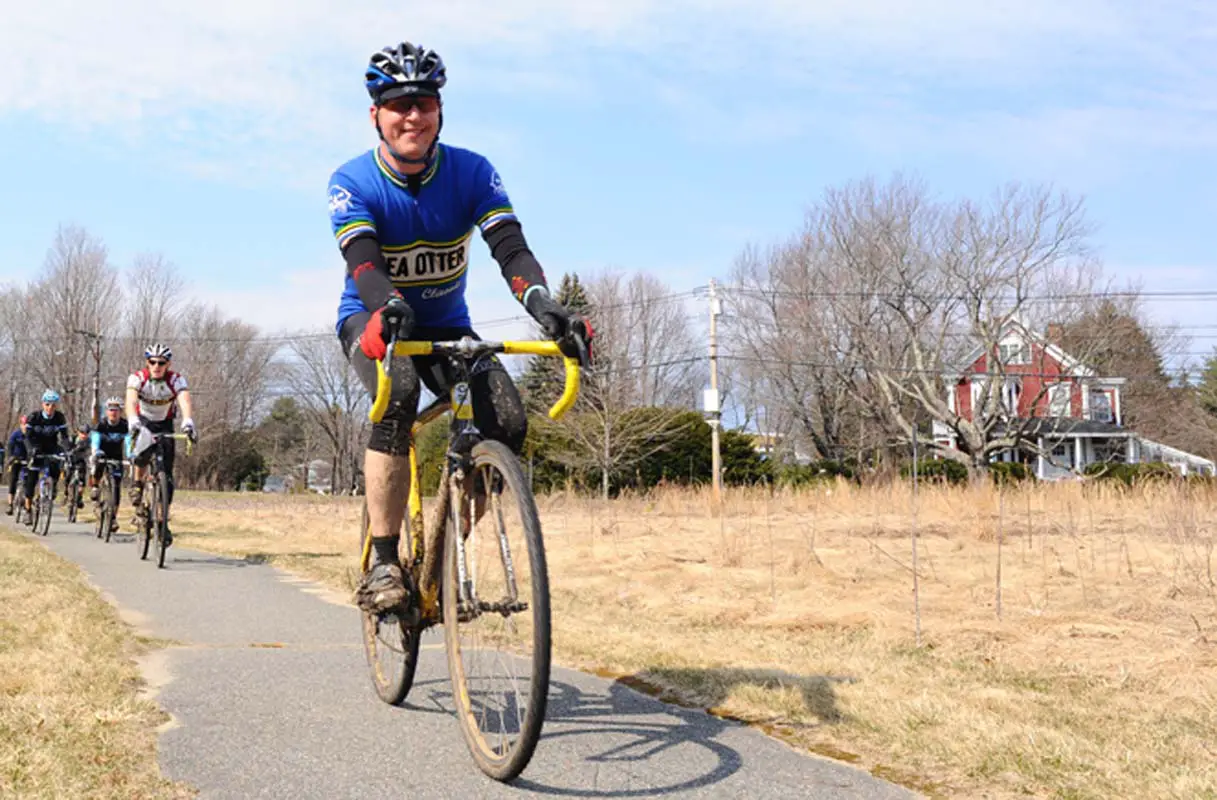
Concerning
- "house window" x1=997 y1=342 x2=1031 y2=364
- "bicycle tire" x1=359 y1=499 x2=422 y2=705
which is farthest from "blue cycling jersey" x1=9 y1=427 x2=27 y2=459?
"house window" x1=997 y1=342 x2=1031 y2=364

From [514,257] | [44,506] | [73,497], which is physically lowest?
[44,506]

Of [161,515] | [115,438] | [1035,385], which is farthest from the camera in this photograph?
[1035,385]

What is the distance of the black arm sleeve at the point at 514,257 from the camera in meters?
4.21

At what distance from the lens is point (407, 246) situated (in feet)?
14.5

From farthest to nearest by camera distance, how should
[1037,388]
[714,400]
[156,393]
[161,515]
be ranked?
[1037,388] → [714,400] → [156,393] → [161,515]

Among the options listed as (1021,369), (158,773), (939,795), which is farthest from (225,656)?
(1021,369)

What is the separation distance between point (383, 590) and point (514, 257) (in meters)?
1.29

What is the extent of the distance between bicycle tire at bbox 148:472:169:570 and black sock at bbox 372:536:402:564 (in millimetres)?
7270

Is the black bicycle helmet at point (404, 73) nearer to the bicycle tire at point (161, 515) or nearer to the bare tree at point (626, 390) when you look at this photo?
the bicycle tire at point (161, 515)

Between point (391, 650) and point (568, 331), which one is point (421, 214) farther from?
point (391, 650)

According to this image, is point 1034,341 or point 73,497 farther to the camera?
point 1034,341

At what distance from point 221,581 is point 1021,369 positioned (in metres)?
52.1

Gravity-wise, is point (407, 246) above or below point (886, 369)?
below

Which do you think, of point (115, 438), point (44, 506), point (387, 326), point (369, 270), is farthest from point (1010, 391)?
point (387, 326)
